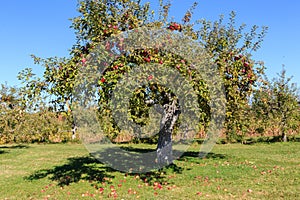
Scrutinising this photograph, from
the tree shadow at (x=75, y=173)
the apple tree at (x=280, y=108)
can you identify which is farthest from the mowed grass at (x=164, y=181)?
the apple tree at (x=280, y=108)

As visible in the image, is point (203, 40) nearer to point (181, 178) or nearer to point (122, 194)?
point (181, 178)

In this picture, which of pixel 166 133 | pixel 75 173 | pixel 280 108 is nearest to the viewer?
pixel 75 173

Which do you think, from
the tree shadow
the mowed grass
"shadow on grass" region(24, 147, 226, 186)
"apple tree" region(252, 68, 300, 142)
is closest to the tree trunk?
"shadow on grass" region(24, 147, 226, 186)

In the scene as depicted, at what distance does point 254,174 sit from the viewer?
11.8 metres

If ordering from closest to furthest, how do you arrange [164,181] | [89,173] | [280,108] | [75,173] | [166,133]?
A: [164,181]
[89,173]
[75,173]
[166,133]
[280,108]

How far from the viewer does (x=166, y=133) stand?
44.4 feet

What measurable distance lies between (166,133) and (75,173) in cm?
435

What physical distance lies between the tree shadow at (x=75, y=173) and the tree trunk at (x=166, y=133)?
2.37 meters

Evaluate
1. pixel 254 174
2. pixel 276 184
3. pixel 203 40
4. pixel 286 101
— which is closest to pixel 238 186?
pixel 276 184

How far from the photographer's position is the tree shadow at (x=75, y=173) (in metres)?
11.6

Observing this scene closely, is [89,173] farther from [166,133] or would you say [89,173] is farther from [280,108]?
[280,108]

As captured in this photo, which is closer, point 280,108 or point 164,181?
point 164,181

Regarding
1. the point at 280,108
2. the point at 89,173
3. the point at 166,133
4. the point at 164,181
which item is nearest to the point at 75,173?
the point at 89,173

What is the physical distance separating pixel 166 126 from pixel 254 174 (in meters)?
4.15
